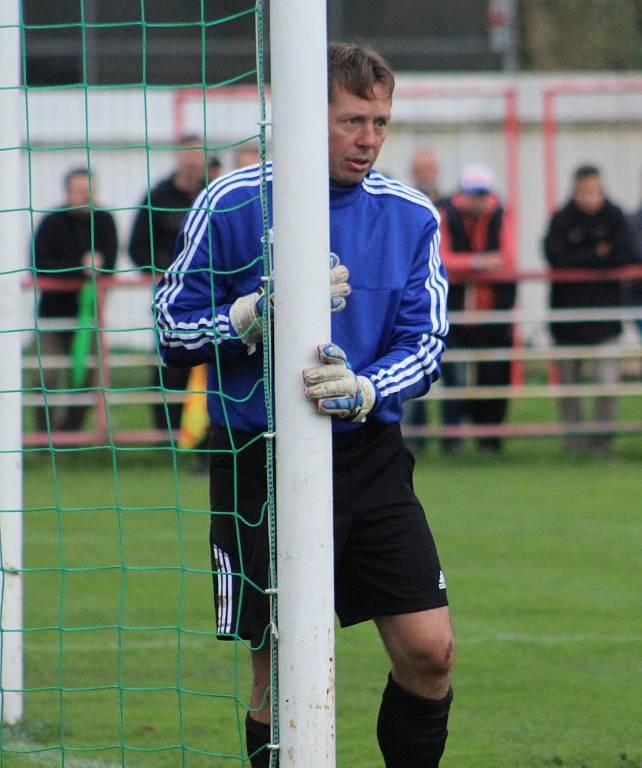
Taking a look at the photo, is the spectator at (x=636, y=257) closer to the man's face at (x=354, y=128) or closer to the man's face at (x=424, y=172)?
the man's face at (x=424, y=172)

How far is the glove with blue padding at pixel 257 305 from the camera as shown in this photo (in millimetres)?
3771

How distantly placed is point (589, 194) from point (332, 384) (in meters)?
8.82

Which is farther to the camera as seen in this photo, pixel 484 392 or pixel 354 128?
pixel 484 392

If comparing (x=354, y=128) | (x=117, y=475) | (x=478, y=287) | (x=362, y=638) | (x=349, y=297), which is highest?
(x=354, y=128)

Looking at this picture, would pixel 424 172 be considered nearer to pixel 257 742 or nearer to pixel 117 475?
pixel 117 475

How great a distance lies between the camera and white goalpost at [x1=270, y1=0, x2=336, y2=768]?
354cm

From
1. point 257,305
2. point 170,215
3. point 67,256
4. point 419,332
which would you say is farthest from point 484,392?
point 257,305

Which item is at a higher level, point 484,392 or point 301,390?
point 301,390

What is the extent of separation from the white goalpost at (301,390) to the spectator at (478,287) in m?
8.55

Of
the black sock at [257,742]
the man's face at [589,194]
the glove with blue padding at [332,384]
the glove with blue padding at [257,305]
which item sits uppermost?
the man's face at [589,194]

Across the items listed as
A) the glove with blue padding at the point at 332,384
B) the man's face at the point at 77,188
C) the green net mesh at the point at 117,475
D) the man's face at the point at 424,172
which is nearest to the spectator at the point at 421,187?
the man's face at the point at 424,172

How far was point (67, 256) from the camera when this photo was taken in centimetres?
1142

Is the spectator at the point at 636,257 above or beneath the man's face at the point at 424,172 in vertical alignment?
beneath

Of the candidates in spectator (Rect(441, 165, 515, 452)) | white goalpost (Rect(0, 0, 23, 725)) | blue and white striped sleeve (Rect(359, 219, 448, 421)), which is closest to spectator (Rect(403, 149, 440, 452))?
spectator (Rect(441, 165, 515, 452))
